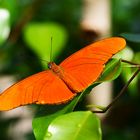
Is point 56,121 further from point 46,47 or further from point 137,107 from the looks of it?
point 137,107

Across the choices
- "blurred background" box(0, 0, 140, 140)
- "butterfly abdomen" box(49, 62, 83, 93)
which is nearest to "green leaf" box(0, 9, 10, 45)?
"blurred background" box(0, 0, 140, 140)

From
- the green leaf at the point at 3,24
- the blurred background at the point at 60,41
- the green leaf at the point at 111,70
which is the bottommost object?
the blurred background at the point at 60,41

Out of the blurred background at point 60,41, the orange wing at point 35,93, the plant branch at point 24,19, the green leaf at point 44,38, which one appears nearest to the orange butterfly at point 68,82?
the orange wing at point 35,93

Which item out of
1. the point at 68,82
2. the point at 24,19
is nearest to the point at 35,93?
the point at 68,82

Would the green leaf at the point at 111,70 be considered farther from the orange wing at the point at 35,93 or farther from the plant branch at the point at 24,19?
the plant branch at the point at 24,19

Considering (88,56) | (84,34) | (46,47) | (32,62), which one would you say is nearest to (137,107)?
(32,62)

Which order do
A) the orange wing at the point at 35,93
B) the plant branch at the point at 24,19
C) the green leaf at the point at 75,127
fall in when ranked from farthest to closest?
the plant branch at the point at 24,19, the orange wing at the point at 35,93, the green leaf at the point at 75,127

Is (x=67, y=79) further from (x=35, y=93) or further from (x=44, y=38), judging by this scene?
(x=44, y=38)

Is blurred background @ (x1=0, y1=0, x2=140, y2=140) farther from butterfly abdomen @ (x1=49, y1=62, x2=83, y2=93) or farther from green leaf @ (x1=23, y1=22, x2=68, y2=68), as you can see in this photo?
butterfly abdomen @ (x1=49, y1=62, x2=83, y2=93)
